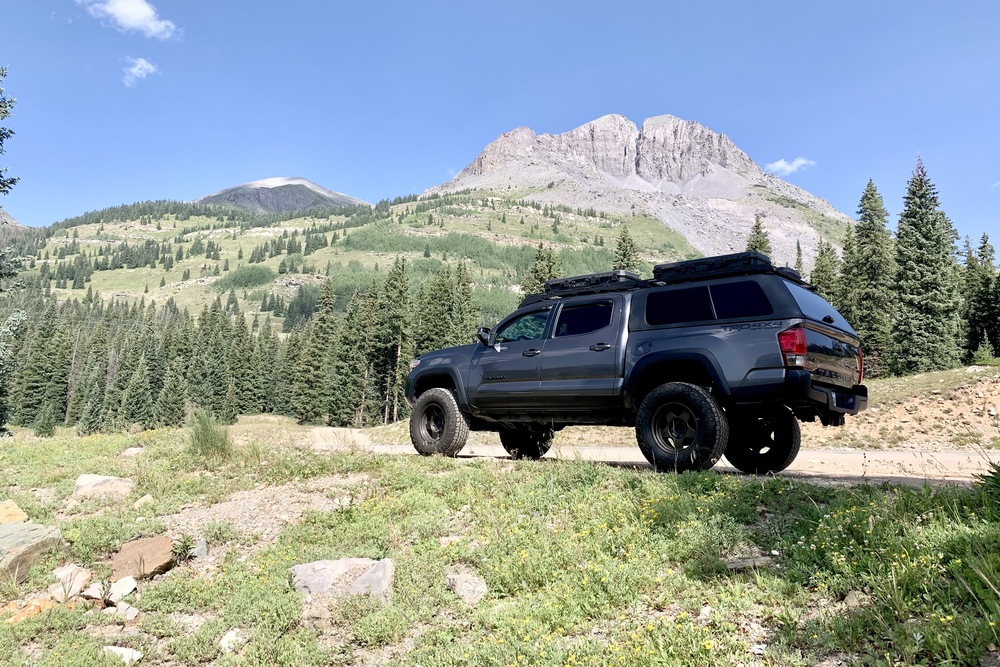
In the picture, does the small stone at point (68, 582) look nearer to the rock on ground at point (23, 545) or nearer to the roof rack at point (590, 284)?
the rock on ground at point (23, 545)

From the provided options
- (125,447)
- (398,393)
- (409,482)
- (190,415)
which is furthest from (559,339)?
(398,393)

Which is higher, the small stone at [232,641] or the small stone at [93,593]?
the small stone at [232,641]

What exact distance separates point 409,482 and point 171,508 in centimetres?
346

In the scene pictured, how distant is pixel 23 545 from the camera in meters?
6.34

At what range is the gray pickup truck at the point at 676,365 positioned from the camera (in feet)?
20.9

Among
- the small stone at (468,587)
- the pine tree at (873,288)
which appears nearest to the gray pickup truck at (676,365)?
the small stone at (468,587)

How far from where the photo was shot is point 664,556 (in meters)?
5.05

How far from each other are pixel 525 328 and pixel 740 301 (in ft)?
11.0

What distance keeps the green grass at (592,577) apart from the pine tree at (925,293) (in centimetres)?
3829

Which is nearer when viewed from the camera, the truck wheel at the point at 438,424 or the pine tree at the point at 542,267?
the truck wheel at the point at 438,424

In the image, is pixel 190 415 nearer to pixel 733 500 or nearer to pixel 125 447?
pixel 125 447

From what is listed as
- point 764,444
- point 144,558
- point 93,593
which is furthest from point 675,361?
point 93,593

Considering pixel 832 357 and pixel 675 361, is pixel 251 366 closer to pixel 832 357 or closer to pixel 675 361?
pixel 675 361

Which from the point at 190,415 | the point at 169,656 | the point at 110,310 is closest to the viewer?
the point at 169,656
